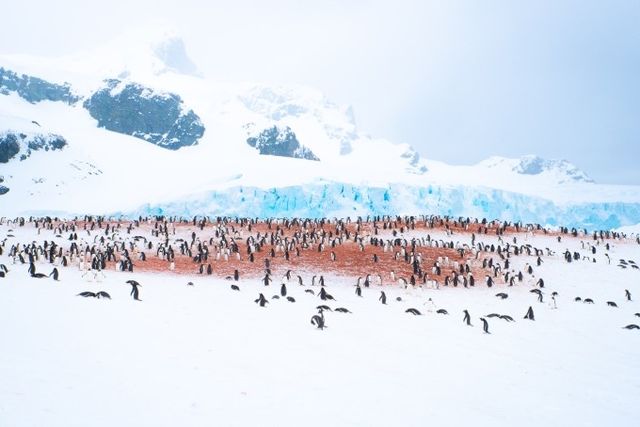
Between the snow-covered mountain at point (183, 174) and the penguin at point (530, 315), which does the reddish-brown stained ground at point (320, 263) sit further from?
the snow-covered mountain at point (183, 174)

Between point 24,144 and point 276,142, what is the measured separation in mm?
60046

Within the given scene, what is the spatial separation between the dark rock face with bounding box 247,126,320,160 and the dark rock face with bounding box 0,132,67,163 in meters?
46.6

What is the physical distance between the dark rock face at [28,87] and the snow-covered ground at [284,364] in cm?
11638

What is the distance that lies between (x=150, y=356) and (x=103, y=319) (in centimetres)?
374

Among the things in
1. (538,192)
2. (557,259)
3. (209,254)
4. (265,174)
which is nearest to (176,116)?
(265,174)

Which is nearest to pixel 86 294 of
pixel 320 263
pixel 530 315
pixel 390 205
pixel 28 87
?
pixel 530 315

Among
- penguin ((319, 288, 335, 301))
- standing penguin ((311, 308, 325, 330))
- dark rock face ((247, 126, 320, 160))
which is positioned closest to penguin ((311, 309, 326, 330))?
standing penguin ((311, 308, 325, 330))

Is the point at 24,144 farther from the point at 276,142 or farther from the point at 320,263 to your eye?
the point at 320,263

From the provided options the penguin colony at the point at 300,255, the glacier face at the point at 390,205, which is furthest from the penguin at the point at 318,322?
the glacier face at the point at 390,205

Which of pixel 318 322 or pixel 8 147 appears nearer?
pixel 318 322

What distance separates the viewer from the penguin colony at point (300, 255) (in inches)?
1045

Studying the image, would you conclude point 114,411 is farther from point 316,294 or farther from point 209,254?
point 209,254

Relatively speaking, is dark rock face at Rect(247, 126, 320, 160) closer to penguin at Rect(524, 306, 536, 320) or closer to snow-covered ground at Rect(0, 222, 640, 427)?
snow-covered ground at Rect(0, 222, 640, 427)

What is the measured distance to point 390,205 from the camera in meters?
76.7
